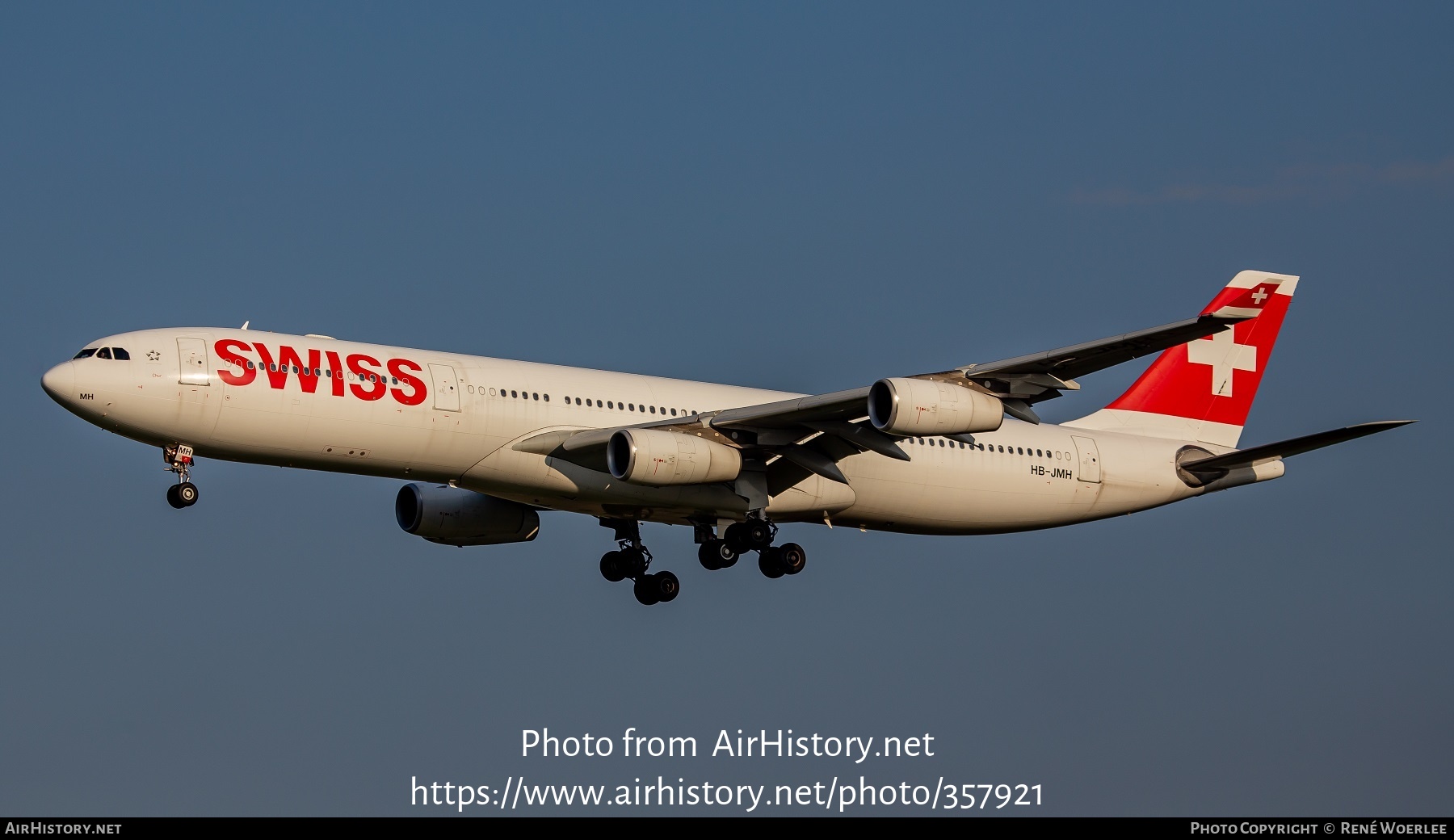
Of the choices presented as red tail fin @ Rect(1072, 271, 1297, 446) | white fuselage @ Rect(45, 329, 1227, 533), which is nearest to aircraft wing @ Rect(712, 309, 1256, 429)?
white fuselage @ Rect(45, 329, 1227, 533)

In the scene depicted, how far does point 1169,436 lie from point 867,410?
547 inches

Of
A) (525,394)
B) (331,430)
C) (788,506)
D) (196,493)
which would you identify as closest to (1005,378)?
(788,506)

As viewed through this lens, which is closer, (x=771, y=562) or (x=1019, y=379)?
(x=1019, y=379)

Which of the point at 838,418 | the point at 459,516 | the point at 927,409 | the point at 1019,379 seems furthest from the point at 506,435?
the point at 1019,379

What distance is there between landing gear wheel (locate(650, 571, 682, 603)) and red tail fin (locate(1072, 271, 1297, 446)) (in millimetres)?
12728

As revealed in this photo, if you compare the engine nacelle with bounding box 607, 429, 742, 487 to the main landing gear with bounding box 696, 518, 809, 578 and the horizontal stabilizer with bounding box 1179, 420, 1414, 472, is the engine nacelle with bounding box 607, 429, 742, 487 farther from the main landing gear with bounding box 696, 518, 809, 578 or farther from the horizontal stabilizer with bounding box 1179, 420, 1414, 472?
the horizontal stabilizer with bounding box 1179, 420, 1414, 472

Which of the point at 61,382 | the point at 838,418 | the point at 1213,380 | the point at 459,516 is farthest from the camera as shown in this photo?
the point at 1213,380

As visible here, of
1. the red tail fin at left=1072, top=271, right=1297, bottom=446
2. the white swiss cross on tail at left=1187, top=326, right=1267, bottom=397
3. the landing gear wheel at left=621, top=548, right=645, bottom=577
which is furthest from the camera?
the white swiss cross on tail at left=1187, top=326, right=1267, bottom=397

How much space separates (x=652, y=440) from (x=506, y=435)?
3.34 m

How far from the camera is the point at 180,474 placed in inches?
1642

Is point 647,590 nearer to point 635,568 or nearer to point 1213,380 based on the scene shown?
point 635,568

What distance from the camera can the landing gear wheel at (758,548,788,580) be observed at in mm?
47531

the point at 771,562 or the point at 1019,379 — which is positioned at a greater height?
the point at 1019,379

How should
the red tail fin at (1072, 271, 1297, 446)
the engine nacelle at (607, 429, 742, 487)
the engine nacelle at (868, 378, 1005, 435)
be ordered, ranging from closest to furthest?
the engine nacelle at (868, 378, 1005, 435)
the engine nacelle at (607, 429, 742, 487)
the red tail fin at (1072, 271, 1297, 446)
